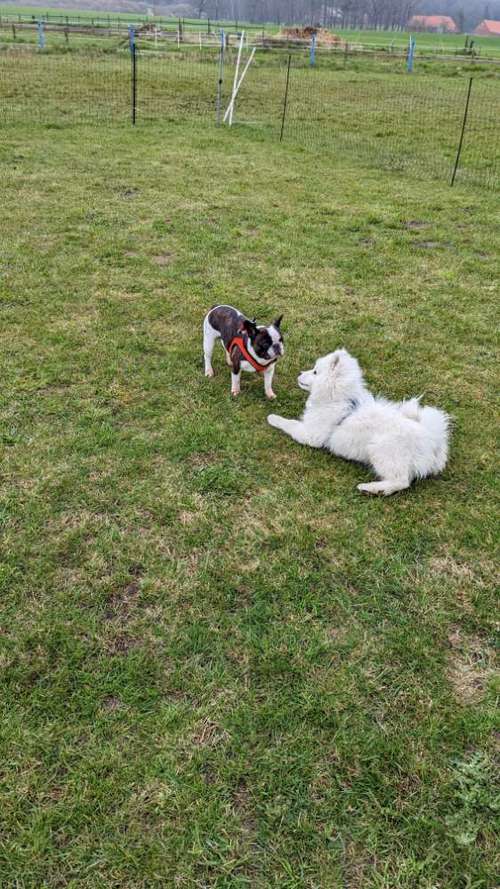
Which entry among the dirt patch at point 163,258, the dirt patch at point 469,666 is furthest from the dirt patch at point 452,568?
the dirt patch at point 163,258

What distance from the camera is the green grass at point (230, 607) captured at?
1.91m

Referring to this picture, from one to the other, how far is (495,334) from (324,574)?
139 inches

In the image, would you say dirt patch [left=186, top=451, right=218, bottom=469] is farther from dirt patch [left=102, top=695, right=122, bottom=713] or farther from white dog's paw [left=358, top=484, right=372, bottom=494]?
dirt patch [left=102, top=695, right=122, bottom=713]

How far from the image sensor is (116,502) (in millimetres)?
3293

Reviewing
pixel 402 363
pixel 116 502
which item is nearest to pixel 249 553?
pixel 116 502

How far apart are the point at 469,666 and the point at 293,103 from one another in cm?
1783

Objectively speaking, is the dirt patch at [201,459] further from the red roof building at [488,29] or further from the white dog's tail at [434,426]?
the red roof building at [488,29]

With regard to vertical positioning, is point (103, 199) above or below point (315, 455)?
above

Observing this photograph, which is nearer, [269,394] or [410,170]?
[269,394]

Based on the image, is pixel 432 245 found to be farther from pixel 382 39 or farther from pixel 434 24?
pixel 434 24

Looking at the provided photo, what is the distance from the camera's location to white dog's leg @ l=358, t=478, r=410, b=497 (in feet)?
11.1

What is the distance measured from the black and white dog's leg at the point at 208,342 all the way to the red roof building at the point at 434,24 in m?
108

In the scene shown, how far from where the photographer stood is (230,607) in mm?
2699

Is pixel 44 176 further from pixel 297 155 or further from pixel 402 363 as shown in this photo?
pixel 402 363
